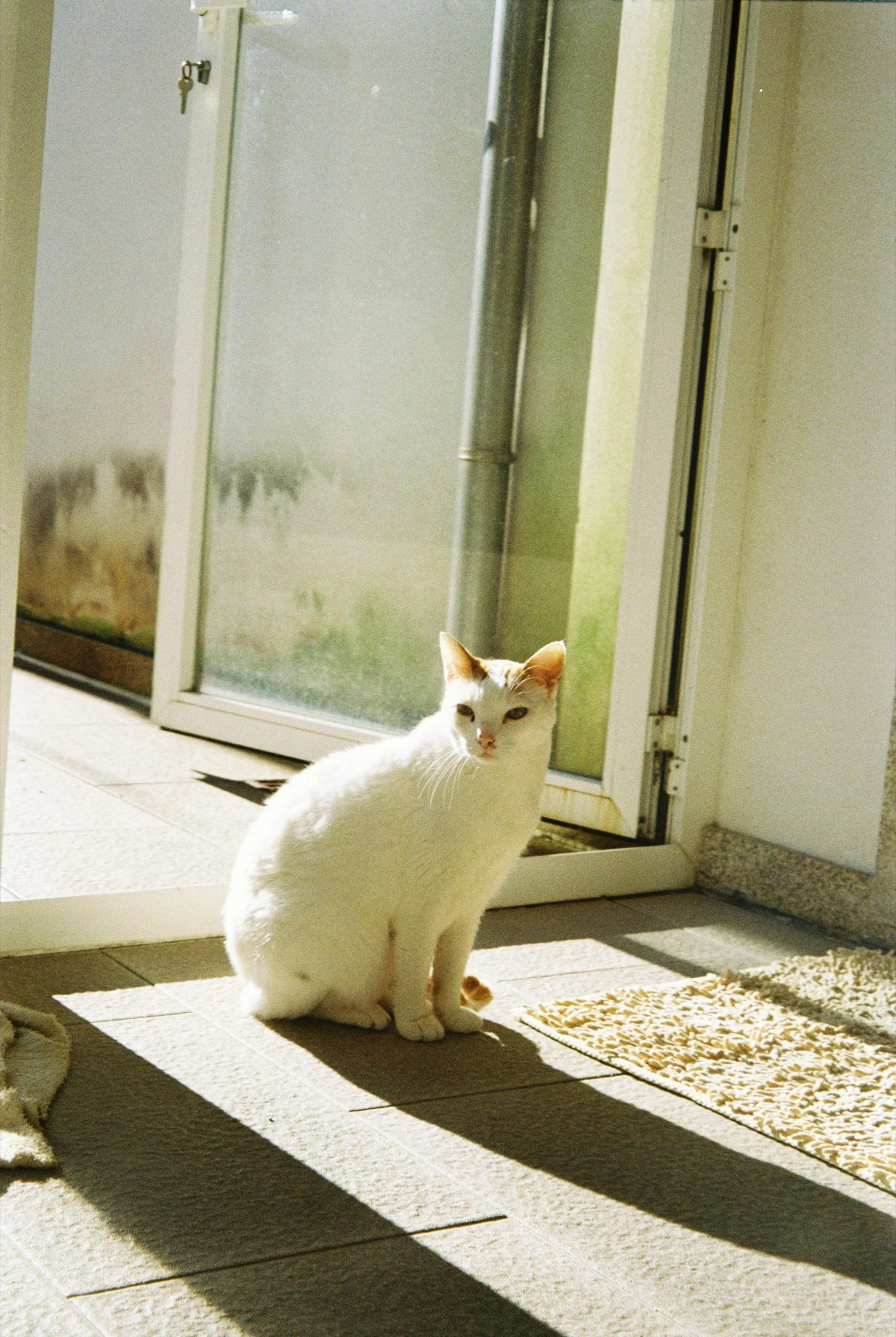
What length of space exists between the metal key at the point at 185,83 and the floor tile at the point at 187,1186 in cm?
194

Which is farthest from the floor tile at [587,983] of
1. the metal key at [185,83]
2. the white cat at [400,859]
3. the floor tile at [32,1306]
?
the metal key at [185,83]

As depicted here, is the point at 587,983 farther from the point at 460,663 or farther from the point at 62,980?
the point at 62,980

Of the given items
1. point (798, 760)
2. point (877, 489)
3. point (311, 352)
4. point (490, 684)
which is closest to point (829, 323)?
point (877, 489)

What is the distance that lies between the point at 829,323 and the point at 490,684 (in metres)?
1.45

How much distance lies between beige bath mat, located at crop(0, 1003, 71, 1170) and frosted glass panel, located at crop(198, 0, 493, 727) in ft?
4.20

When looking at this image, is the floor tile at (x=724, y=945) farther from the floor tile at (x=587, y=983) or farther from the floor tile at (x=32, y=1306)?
the floor tile at (x=32, y=1306)

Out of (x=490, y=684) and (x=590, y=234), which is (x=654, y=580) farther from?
(x=490, y=684)

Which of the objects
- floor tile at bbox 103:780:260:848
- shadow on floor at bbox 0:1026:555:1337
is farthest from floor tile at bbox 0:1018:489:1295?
floor tile at bbox 103:780:260:848

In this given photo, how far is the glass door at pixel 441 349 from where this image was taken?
120 inches

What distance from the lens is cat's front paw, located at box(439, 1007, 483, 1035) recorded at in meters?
2.22

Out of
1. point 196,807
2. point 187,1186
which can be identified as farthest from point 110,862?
point 187,1186

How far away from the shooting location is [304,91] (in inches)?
122

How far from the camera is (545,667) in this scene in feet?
7.04

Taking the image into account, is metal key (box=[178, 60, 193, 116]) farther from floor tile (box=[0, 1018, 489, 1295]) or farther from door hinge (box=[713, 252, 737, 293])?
floor tile (box=[0, 1018, 489, 1295])
